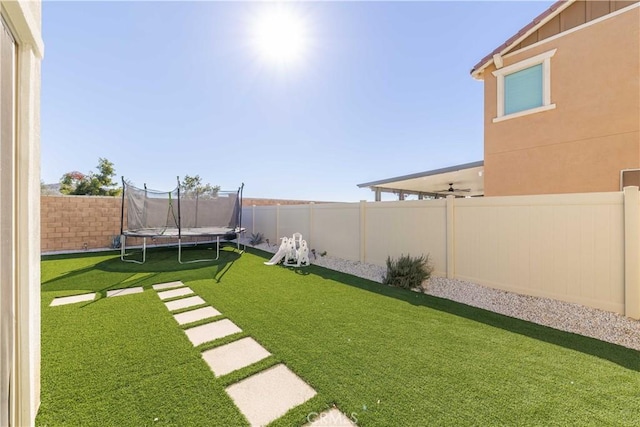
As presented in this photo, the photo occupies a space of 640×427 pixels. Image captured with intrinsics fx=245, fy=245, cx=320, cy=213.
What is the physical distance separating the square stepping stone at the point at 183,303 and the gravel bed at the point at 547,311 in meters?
3.51

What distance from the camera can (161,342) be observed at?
7.57 feet

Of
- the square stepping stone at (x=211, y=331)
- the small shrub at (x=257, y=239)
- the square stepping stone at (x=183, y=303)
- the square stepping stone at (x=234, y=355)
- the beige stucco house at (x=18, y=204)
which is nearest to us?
the beige stucco house at (x=18, y=204)

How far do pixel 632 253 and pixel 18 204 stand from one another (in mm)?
5160

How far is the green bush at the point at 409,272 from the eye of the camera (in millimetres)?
4195

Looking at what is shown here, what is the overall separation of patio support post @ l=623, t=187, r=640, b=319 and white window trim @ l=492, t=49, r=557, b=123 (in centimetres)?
348

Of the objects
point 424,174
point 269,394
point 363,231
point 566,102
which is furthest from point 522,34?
point 269,394

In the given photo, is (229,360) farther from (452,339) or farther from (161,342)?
(452,339)

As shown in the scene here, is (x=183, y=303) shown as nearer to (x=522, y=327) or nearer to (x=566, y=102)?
(x=522, y=327)

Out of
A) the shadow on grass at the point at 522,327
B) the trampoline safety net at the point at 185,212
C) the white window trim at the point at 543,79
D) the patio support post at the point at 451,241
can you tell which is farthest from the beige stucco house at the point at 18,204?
the white window trim at the point at 543,79

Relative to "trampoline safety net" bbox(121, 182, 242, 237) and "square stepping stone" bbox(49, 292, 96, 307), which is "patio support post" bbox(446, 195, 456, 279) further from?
"trampoline safety net" bbox(121, 182, 242, 237)

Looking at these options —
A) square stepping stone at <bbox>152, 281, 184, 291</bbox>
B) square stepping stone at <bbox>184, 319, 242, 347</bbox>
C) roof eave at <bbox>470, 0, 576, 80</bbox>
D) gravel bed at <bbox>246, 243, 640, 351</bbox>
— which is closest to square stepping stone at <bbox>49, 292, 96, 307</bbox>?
square stepping stone at <bbox>152, 281, 184, 291</bbox>

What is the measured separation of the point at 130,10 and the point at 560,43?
336 inches

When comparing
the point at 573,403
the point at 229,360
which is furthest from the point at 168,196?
the point at 573,403

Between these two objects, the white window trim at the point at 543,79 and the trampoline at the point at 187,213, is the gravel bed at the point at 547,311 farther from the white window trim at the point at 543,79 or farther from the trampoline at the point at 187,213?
the trampoline at the point at 187,213
